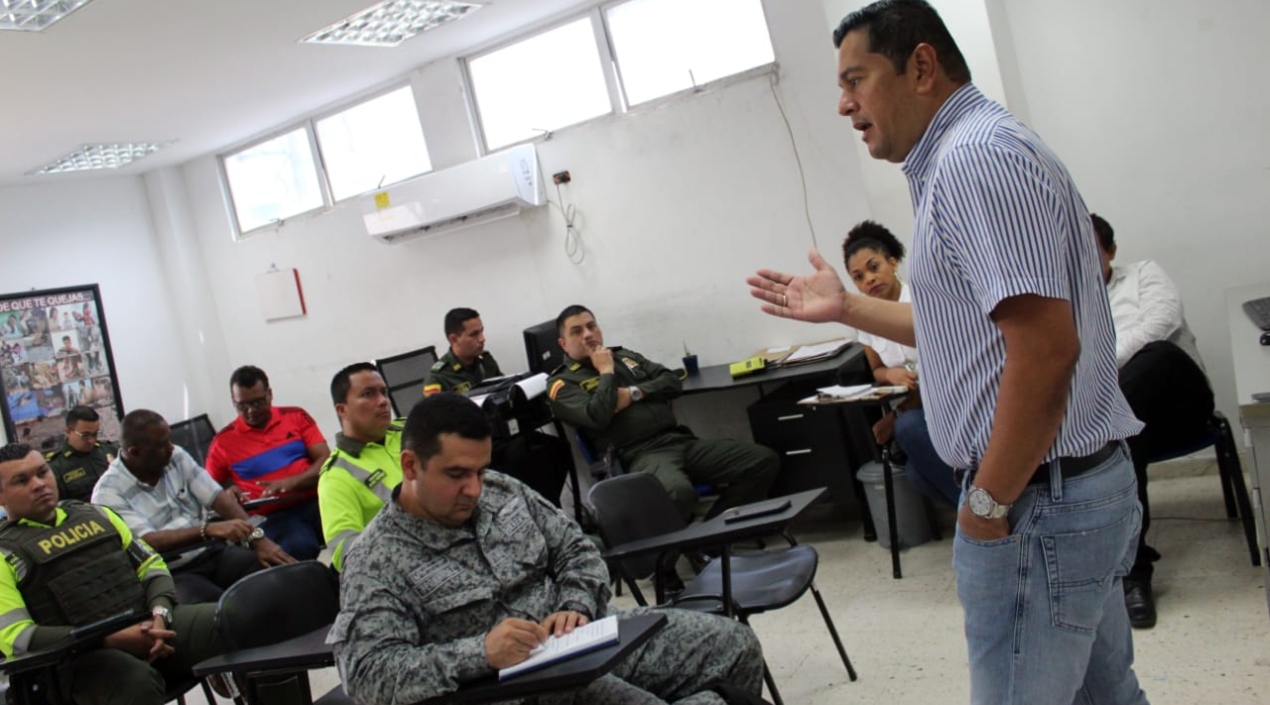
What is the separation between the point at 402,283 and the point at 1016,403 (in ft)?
19.8

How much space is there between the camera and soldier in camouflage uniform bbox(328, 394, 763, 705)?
201cm

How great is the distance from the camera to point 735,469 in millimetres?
4691

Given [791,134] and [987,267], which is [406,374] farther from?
[987,267]

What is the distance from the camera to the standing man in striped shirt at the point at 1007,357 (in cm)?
131

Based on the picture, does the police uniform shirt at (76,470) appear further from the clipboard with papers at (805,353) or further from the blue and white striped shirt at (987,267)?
the blue and white striped shirt at (987,267)

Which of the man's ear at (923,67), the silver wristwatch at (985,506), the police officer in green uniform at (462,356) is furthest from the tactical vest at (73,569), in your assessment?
the man's ear at (923,67)

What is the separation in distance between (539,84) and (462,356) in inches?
66.8

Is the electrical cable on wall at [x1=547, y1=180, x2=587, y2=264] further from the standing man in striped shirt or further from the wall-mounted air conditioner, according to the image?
the standing man in striped shirt

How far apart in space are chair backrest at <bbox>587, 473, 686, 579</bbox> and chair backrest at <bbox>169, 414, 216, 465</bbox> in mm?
4813

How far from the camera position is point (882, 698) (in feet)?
9.99

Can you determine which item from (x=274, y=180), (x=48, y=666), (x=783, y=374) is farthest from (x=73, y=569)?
(x=274, y=180)

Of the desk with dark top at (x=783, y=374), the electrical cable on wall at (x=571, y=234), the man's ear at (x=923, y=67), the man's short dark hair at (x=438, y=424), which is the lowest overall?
the desk with dark top at (x=783, y=374)

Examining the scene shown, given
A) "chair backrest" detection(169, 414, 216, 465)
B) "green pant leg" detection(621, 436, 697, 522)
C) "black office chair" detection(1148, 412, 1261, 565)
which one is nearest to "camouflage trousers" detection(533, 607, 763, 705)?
"black office chair" detection(1148, 412, 1261, 565)

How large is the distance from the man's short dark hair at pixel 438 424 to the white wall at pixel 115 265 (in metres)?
6.19
